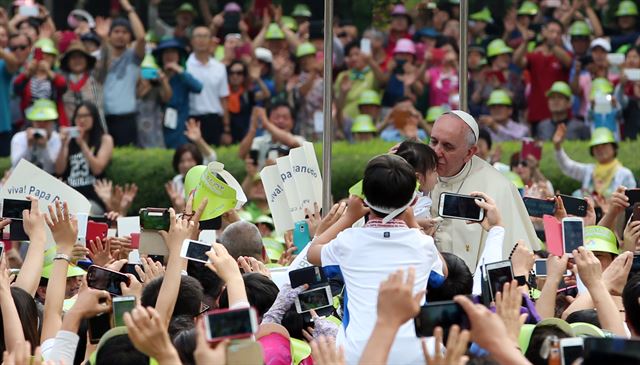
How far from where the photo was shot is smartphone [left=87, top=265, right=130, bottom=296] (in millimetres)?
7012

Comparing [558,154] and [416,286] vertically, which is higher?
[416,286]

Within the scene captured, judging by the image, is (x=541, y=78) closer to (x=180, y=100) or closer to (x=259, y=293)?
(x=180, y=100)

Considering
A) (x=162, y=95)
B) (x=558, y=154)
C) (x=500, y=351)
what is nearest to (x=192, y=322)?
(x=500, y=351)

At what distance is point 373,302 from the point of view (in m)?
6.22

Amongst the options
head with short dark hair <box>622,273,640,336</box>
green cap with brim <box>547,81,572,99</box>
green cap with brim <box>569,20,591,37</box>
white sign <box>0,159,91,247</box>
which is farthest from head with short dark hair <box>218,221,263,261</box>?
green cap with brim <box>569,20,591,37</box>

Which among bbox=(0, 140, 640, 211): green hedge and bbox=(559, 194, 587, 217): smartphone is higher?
bbox=(559, 194, 587, 217): smartphone

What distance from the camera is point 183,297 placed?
6.77m

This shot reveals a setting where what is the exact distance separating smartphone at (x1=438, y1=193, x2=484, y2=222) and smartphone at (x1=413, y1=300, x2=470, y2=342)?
1.93m

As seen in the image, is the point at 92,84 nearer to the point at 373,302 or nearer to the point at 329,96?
the point at 329,96

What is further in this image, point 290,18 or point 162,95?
point 290,18

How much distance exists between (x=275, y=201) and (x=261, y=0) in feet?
36.8

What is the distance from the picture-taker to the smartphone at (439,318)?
5516 mm

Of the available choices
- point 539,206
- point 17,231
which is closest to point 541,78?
point 539,206

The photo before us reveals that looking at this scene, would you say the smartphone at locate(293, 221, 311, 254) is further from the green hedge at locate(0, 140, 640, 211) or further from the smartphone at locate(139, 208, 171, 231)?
the green hedge at locate(0, 140, 640, 211)
